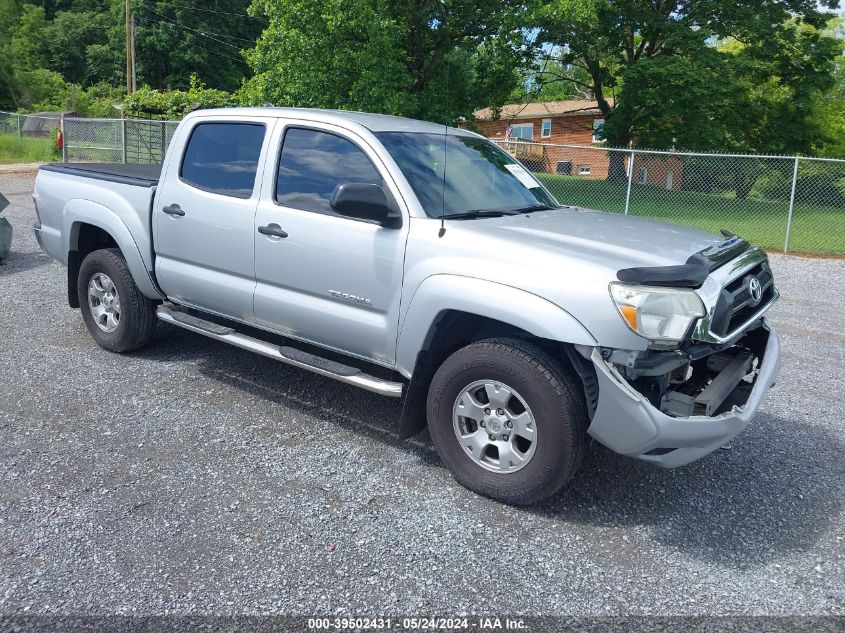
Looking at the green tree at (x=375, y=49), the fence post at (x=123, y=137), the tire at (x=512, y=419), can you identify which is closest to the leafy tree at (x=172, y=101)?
the green tree at (x=375, y=49)

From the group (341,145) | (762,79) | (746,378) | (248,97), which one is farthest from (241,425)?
(762,79)

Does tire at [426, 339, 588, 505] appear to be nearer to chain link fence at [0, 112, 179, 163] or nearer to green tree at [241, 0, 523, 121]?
green tree at [241, 0, 523, 121]

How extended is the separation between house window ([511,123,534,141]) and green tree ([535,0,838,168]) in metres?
20.1

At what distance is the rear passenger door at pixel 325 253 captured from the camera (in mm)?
4168

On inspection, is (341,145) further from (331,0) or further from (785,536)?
(331,0)

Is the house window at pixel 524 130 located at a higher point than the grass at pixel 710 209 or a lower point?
higher

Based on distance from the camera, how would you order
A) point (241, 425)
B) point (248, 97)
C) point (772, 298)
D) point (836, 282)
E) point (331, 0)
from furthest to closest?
point (248, 97), point (331, 0), point (836, 282), point (241, 425), point (772, 298)

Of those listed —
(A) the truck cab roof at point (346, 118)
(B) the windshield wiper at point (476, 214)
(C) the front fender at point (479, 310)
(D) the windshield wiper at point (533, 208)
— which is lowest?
(C) the front fender at point (479, 310)

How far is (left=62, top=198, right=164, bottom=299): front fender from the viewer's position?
5551 mm

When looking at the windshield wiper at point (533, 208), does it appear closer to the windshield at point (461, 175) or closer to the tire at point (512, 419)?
the windshield at point (461, 175)

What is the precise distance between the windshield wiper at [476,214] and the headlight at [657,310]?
1.16m

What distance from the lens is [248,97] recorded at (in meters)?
22.5

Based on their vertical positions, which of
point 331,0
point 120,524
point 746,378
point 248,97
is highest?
point 331,0

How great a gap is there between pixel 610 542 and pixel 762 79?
31.1 m
